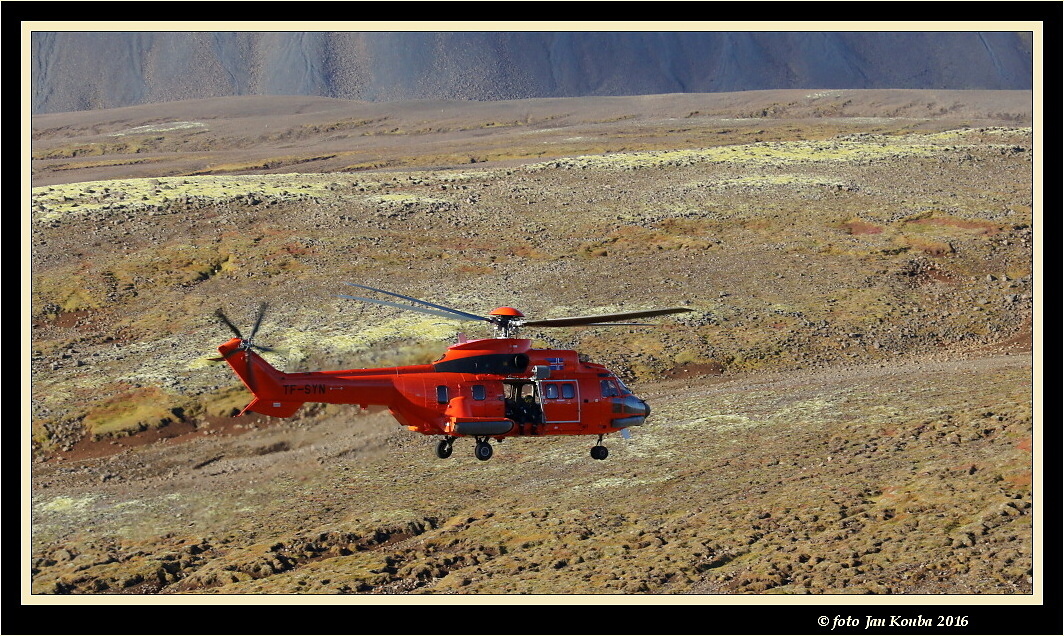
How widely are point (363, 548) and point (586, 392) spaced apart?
25.5 ft

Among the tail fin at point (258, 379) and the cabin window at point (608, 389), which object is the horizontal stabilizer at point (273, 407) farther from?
the cabin window at point (608, 389)

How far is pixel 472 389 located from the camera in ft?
94.4

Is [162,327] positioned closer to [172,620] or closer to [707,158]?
[172,620]

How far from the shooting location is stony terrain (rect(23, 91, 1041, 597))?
30453 mm

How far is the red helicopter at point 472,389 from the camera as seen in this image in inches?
1091

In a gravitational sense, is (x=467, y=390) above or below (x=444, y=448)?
above

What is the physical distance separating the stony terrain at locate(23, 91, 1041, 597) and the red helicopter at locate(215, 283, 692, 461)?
3331 millimetres

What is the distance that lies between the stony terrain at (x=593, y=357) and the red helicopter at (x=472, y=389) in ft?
10.9

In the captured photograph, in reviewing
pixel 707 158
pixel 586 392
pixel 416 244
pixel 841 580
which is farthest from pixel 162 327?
pixel 707 158

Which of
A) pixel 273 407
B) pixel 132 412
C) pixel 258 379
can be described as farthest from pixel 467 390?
pixel 132 412

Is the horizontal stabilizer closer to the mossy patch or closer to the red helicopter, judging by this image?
the red helicopter

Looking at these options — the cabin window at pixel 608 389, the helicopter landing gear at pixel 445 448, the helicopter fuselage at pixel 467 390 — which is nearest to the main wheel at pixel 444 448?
the helicopter landing gear at pixel 445 448

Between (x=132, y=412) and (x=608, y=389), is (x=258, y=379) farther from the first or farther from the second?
(x=132, y=412)

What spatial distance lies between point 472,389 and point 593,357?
19.8 meters
